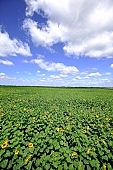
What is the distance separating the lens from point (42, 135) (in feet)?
15.7

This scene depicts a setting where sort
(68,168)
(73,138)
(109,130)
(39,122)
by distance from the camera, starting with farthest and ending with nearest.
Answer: (39,122), (109,130), (73,138), (68,168)

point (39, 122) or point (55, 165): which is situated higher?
point (39, 122)

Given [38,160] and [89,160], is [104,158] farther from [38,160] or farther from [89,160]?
[38,160]

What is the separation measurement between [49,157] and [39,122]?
94.0 inches

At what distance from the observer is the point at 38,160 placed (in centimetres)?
372

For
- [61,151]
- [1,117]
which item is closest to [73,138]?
[61,151]

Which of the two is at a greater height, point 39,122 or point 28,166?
point 39,122

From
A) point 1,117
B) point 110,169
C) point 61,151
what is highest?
point 1,117

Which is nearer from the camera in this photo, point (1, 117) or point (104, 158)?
point (104, 158)

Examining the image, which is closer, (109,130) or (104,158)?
(104,158)

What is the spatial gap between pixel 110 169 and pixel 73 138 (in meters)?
1.42

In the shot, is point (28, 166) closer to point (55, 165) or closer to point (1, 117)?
point (55, 165)

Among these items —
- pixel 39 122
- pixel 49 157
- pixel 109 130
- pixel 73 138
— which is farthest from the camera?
pixel 39 122

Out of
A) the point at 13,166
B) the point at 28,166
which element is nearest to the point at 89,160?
the point at 28,166
